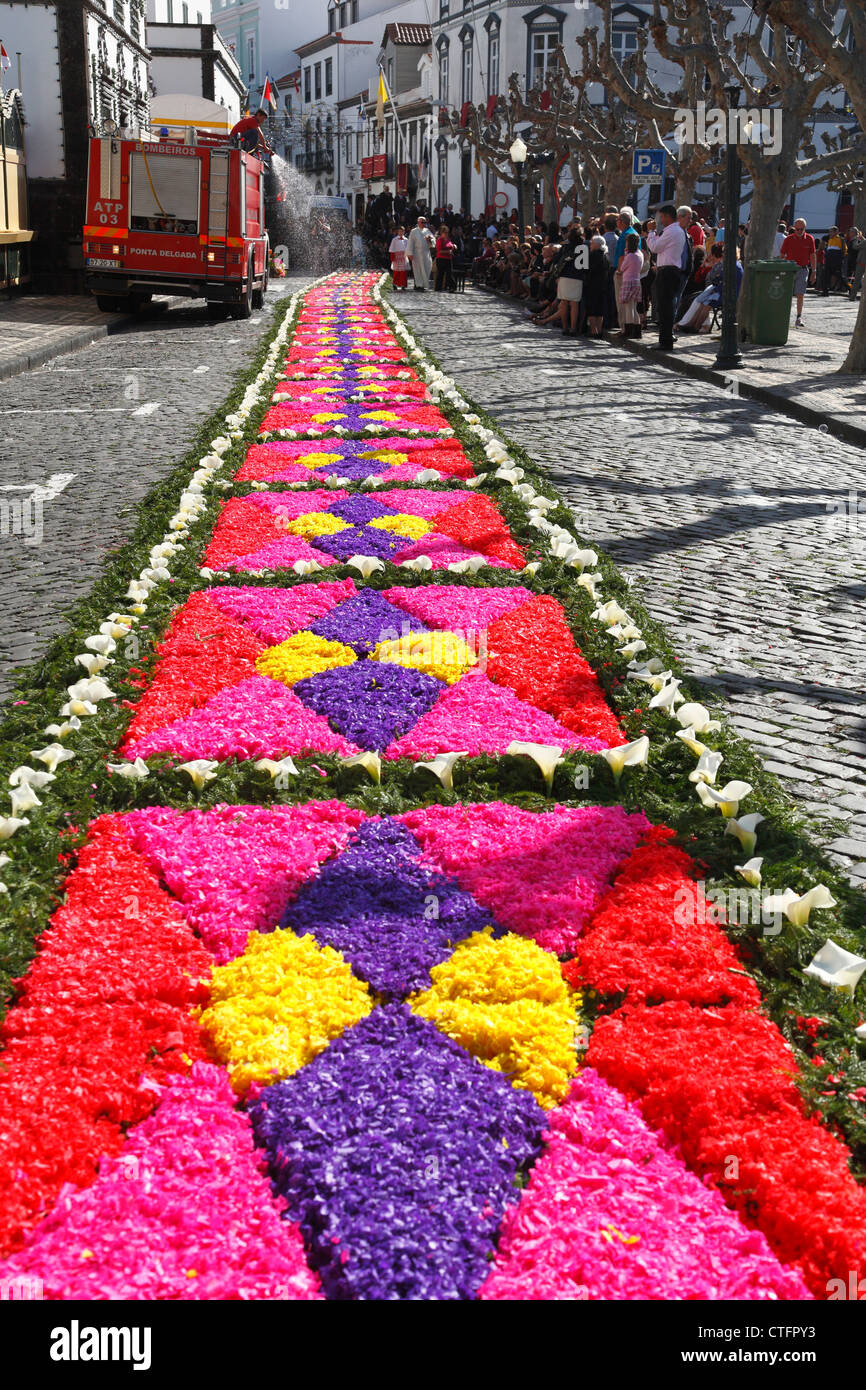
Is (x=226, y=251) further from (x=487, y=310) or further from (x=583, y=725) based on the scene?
(x=583, y=725)

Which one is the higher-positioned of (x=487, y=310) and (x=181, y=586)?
(x=487, y=310)

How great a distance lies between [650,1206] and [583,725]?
2495mm

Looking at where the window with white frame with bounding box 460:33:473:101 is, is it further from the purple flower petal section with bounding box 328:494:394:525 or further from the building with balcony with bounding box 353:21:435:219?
the purple flower petal section with bounding box 328:494:394:525

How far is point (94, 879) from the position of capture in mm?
3559

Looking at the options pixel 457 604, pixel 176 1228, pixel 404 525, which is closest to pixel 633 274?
pixel 404 525

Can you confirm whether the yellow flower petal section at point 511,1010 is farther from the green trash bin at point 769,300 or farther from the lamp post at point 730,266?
the green trash bin at point 769,300

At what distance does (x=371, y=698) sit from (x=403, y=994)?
2002 millimetres

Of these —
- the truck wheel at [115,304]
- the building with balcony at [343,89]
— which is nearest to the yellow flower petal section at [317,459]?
the truck wheel at [115,304]

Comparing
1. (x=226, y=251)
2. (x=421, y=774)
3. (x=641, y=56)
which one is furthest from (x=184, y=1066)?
(x=641, y=56)

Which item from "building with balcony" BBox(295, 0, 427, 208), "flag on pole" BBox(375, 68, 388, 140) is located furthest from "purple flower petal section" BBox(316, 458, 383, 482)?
"building with balcony" BBox(295, 0, 427, 208)

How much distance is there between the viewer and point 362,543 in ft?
24.2

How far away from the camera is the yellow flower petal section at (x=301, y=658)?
5.27 metres

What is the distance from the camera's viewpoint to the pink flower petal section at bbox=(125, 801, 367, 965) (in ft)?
11.1

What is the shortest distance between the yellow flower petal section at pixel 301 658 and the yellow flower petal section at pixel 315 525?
2.02 meters
